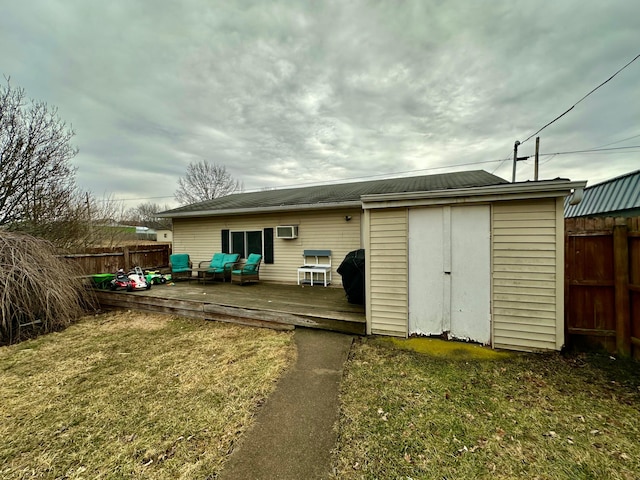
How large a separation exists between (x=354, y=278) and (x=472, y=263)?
75.5 inches

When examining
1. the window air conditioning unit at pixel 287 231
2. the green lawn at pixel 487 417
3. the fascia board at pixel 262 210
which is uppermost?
the fascia board at pixel 262 210

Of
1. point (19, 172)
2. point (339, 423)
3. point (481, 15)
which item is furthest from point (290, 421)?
point (19, 172)

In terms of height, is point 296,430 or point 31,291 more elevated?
point 31,291

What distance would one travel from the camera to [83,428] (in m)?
2.06

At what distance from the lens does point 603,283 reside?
122 inches

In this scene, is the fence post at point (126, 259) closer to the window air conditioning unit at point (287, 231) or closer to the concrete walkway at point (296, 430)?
the window air conditioning unit at point (287, 231)

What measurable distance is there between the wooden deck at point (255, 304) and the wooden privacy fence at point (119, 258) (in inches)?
67.9

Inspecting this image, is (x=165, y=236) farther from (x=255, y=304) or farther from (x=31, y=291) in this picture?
(x=255, y=304)

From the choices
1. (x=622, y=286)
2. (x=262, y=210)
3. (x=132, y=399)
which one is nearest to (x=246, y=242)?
(x=262, y=210)

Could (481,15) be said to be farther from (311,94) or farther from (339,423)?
(339,423)

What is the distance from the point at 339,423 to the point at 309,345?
1544mm

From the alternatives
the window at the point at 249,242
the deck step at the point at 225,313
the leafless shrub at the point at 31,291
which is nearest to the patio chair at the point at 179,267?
the window at the point at 249,242

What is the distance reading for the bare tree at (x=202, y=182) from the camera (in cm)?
2159

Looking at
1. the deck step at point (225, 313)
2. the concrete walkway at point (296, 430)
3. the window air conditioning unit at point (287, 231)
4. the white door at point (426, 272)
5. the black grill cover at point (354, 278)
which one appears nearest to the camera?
the concrete walkway at point (296, 430)
